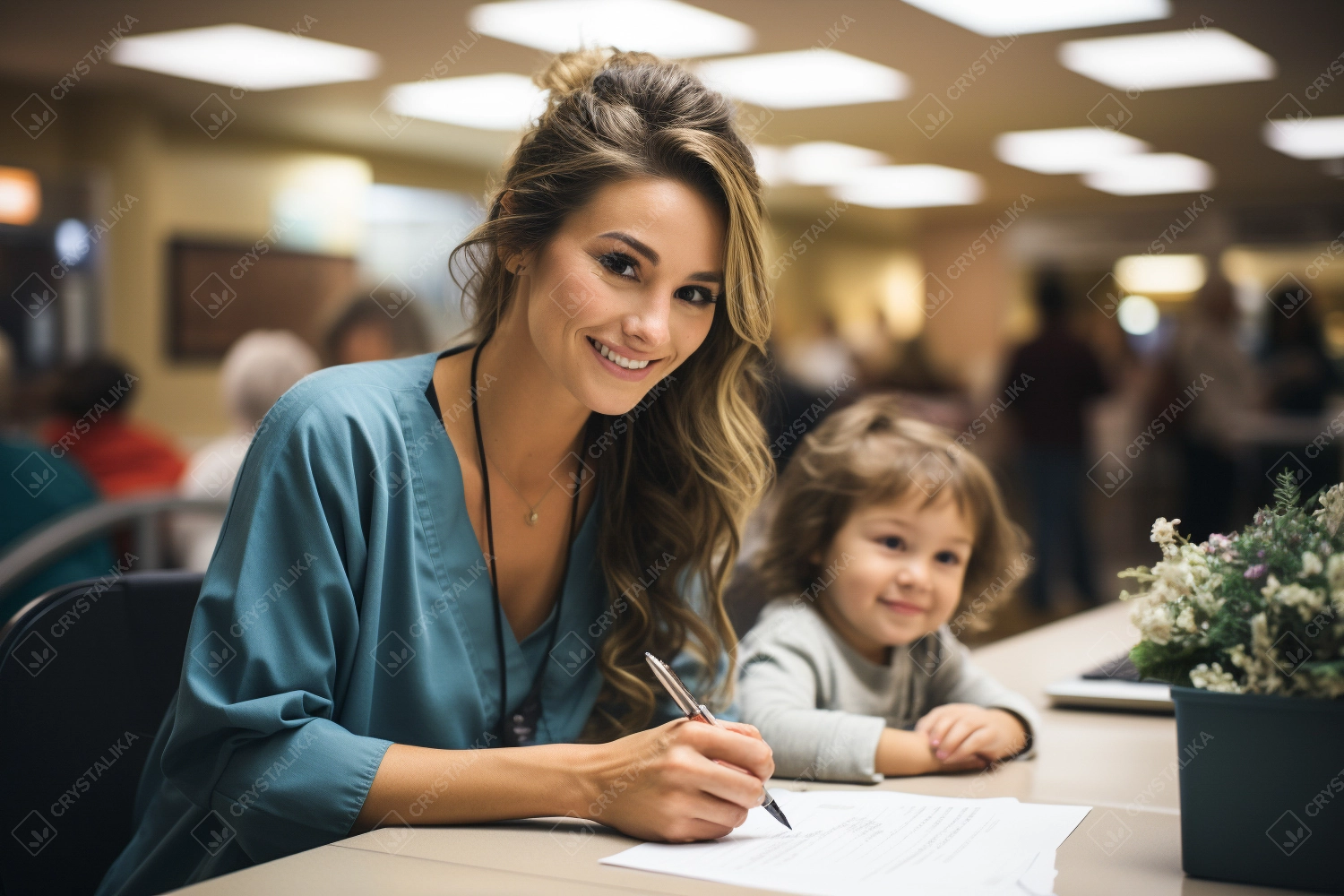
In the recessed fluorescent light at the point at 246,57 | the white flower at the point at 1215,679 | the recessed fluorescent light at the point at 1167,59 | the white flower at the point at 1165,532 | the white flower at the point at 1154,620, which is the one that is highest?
the recessed fluorescent light at the point at 246,57

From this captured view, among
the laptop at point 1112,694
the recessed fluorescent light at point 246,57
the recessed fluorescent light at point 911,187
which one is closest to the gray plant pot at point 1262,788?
the laptop at point 1112,694

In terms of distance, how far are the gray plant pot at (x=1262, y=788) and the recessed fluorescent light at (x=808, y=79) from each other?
193 inches

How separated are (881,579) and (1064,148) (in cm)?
736

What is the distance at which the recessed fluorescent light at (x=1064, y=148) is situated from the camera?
7538 mm

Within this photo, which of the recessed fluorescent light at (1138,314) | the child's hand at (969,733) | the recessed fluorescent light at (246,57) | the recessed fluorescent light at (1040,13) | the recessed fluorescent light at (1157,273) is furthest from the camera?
the recessed fluorescent light at (1138,314)

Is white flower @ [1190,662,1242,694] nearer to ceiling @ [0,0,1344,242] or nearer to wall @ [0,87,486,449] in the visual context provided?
ceiling @ [0,0,1344,242]

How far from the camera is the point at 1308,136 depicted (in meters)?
7.57

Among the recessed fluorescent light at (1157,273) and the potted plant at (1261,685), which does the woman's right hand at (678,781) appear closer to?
the potted plant at (1261,685)

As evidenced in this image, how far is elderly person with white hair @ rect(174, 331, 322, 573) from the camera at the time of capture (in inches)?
131

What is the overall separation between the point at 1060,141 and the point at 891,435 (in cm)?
695

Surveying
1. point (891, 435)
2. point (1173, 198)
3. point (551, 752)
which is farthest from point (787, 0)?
point (1173, 198)

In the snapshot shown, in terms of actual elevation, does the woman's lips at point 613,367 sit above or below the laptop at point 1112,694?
above

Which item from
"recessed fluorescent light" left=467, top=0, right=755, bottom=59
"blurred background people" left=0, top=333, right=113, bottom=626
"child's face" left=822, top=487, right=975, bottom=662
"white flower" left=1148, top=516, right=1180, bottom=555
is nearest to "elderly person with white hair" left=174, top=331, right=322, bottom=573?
"blurred background people" left=0, top=333, right=113, bottom=626

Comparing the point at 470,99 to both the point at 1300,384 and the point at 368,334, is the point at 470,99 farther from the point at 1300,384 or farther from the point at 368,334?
the point at 1300,384
